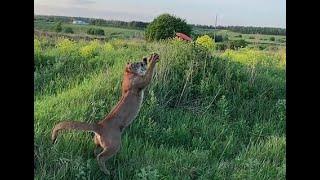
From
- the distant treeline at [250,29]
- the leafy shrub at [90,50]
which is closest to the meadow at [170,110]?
the leafy shrub at [90,50]

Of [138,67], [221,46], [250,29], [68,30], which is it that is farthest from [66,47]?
[250,29]

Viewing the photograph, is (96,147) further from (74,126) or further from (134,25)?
(134,25)

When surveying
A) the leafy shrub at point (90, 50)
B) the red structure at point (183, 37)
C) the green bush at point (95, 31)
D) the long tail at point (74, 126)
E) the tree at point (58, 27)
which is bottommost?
the long tail at point (74, 126)

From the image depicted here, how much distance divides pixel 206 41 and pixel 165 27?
9.9 inches

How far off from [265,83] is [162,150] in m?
0.66

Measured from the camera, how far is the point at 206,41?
364 cm

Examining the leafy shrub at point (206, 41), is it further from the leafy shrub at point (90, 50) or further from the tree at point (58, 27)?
the tree at point (58, 27)

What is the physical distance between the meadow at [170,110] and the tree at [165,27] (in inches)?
1.7

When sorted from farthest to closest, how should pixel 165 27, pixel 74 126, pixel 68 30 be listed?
pixel 68 30
pixel 165 27
pixel 74 126

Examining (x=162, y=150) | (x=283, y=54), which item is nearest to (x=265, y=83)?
(x=283, y=54)

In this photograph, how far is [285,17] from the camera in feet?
11.1

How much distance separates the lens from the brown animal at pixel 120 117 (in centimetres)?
330

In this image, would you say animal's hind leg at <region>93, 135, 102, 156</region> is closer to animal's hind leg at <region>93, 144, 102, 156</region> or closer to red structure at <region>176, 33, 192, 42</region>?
animal's hind leg at <region>93, 144, 102, 156</region>

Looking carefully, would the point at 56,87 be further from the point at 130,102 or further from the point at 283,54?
the point at 283,54
